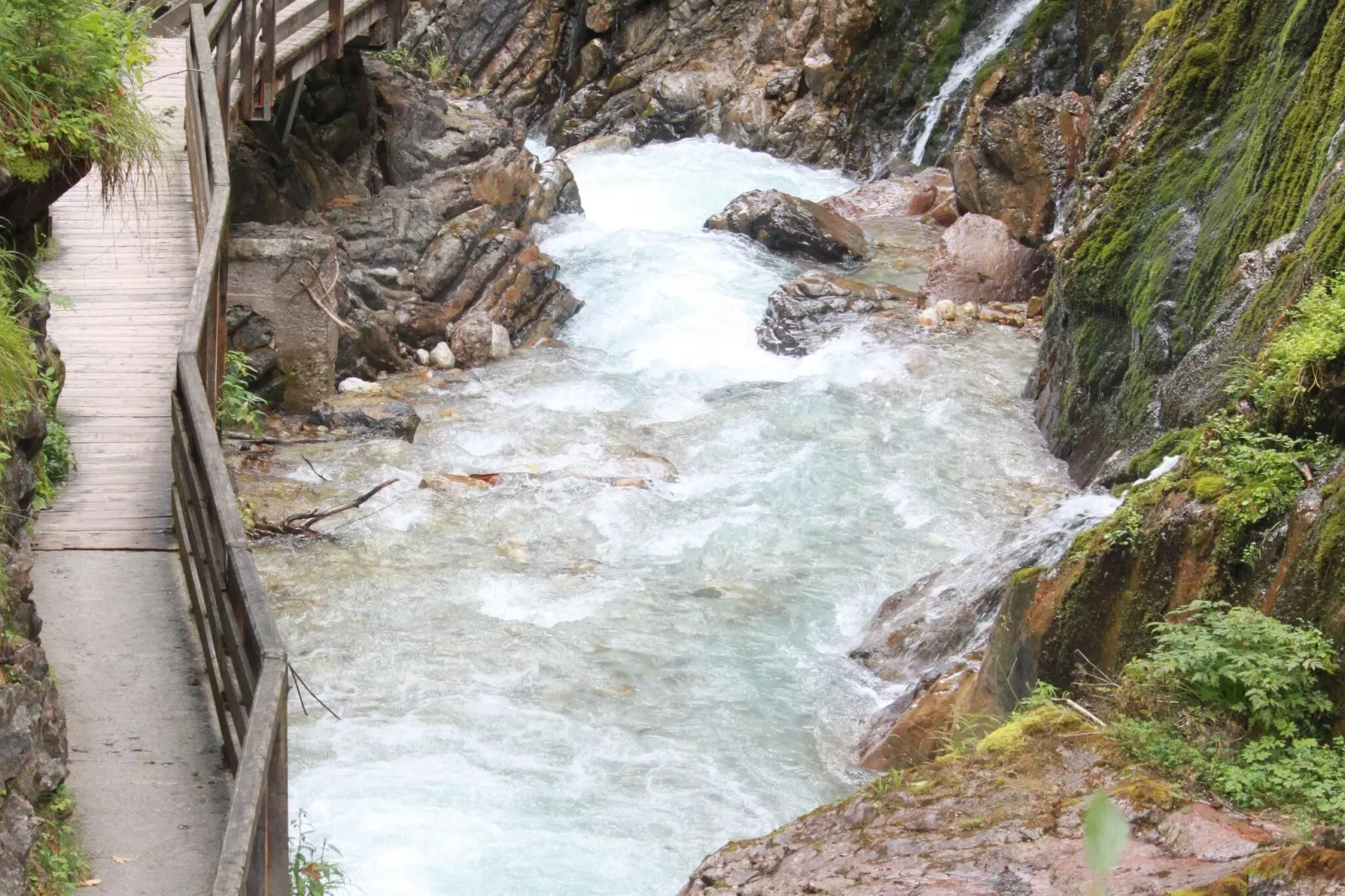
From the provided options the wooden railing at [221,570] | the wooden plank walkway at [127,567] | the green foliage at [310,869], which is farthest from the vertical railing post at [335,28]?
the green foliage at [310,869]

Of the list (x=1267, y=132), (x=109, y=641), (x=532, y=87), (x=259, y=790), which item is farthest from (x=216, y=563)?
(x=532, y=87)

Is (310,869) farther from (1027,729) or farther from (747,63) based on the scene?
(747,63)

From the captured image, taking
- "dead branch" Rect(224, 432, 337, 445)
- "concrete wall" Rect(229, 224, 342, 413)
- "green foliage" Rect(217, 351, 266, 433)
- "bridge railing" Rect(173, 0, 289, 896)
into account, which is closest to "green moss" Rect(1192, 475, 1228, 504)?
"bridge railing" Rect(173, 0, 289, 896)

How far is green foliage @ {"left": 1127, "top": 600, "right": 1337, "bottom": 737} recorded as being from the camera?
4734mm

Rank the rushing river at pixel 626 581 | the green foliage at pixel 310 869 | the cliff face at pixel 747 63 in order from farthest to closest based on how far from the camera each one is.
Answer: the cliff face at pixel 747 63, the rushing river at pixel 626 581, the green foliage at pixel 310 869

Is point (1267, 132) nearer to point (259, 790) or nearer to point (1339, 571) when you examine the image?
point (1339, 571)

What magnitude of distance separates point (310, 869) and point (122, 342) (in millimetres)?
3841

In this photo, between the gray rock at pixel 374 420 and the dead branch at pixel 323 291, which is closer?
the gray rock at pixel 374 420

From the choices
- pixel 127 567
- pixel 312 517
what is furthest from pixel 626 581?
pixel 127 567

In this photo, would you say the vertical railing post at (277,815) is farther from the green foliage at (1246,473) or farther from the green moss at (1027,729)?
the green foliage at (1246,473)

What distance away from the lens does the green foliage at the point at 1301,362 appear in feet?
18.7

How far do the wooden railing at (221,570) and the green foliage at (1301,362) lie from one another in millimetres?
4552

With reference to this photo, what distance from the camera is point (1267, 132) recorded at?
9812 millimetres

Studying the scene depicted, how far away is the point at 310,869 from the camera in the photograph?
16.9ft
